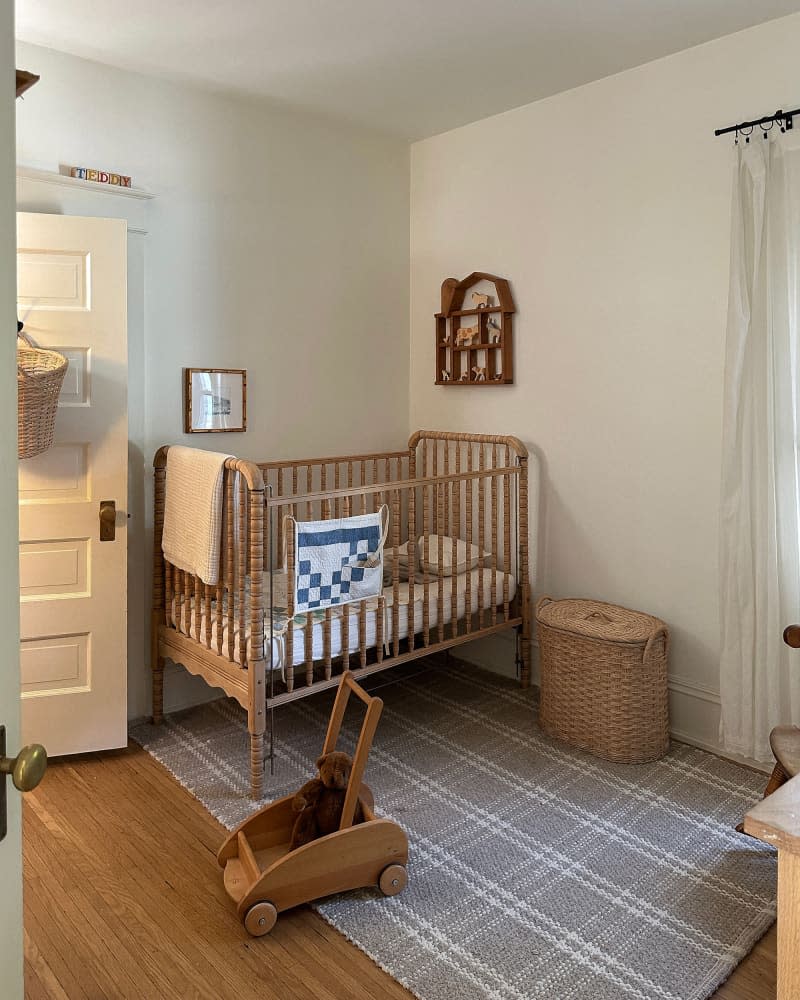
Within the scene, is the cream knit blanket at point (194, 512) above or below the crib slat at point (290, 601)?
above

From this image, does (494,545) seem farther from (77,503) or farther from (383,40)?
(383,40)

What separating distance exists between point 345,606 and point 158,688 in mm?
926

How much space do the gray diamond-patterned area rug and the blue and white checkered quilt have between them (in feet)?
2.07

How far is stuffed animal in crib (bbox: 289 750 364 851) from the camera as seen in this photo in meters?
2.04

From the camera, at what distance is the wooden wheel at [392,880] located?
Result: 2.05 meters

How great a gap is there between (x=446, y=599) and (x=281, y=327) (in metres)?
1.38

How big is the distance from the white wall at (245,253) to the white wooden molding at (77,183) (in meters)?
0.03

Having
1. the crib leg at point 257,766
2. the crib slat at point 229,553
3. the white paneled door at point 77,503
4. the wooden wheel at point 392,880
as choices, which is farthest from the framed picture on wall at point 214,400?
the wooden wheel at point 392,880

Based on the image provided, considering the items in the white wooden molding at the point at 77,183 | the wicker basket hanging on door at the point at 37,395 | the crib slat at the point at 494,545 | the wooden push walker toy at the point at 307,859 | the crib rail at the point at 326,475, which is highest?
the white wooden molding at the point at 77,183

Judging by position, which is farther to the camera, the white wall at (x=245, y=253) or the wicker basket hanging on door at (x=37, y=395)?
the white wall at (x=245, y=253)

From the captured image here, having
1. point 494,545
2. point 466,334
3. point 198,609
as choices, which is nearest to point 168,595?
point 198,609

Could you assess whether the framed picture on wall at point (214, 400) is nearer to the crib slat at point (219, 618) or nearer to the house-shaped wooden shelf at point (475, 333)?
the crib slat at point (219, 618)

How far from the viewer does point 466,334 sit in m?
3.70

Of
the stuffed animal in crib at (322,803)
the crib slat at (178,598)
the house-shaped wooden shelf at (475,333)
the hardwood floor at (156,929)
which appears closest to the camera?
the hardwood floor at (156,929)
